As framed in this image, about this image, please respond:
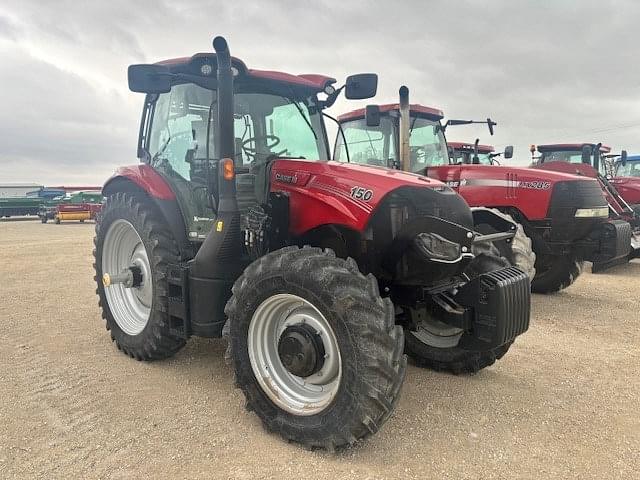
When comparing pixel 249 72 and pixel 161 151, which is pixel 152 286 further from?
pixel 249 72

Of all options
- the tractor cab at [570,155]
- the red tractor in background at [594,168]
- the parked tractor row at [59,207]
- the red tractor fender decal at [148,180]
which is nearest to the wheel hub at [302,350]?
the red tractor fender decal at [148,180]

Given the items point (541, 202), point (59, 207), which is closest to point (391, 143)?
point (541, 202)

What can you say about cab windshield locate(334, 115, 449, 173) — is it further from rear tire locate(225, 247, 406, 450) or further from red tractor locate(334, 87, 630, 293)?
rear tire locate(225, 247, 406, 450)

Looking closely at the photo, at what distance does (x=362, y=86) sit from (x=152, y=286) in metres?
2.26

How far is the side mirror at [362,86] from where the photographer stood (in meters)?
3.83

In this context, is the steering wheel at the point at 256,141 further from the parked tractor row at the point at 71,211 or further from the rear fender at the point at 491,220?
the parked tractor row at the point at 71,211

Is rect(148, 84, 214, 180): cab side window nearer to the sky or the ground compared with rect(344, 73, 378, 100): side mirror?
nearer to the ground

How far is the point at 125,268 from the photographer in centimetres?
461

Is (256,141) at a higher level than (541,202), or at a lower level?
higher

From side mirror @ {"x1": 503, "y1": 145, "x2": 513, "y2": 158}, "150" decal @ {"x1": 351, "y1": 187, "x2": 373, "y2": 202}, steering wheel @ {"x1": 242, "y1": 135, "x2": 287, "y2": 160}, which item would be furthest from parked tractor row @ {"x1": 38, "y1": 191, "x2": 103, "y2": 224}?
"150" decal @ {"x1": 351, "y1": 187, "x2": 373, "y2": 202}

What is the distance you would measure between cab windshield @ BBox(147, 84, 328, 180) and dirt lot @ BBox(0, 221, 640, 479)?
1696 millimetres

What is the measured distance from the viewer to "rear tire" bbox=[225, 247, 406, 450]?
257cm

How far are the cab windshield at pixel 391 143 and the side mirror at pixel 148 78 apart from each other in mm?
4072

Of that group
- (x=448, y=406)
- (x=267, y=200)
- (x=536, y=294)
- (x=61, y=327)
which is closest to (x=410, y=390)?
(x=448, y=406)
